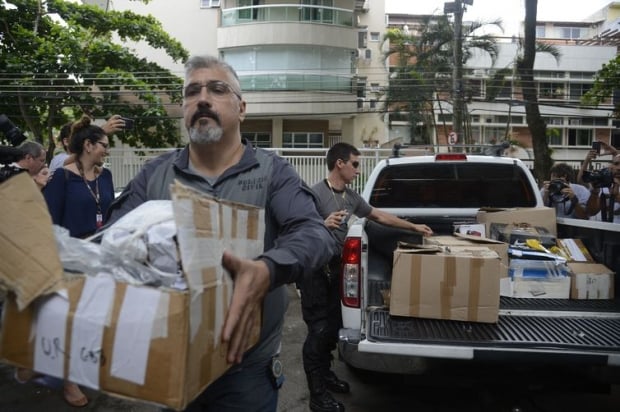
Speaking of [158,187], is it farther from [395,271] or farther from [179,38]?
[179,38]

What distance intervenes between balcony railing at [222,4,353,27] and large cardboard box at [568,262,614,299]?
2428 centimetres

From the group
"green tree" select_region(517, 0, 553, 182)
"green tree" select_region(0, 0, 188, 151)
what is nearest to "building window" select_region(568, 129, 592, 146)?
"green tree" select_region(517, 0, 553, 182)

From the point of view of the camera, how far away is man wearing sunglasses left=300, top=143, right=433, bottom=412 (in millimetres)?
4020

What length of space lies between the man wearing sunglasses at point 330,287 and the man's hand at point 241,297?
2.45 m

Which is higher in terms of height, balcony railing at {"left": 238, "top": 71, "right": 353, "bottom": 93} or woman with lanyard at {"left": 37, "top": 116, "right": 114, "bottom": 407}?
balcony railing at {"left": 238, "top": 71, "right": 353, "bottom": 93}

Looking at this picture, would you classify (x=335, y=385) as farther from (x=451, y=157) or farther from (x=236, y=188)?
(x=236, y=188)

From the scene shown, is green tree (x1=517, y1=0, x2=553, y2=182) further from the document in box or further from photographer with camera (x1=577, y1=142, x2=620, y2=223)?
the document in box

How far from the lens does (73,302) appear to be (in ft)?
4.29

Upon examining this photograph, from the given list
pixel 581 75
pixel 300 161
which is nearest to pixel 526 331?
pixel 300 161

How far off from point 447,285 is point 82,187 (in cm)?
278

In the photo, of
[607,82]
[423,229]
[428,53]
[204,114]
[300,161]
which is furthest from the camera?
[428,53]

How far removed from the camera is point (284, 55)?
2605 cm

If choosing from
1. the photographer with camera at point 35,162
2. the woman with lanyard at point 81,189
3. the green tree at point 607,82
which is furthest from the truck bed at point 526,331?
the green tree at point 607,82

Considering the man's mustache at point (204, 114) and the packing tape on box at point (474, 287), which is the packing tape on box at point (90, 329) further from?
the packing tape on box at point (474, 287)
